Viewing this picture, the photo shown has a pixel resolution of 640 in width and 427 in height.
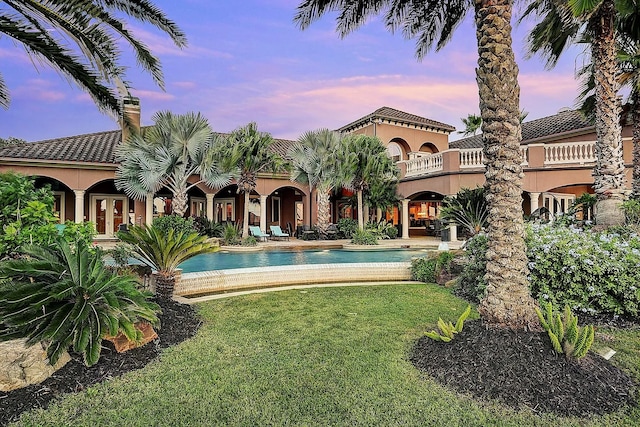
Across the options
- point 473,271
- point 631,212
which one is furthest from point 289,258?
point 631,212

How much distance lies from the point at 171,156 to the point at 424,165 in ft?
44.7

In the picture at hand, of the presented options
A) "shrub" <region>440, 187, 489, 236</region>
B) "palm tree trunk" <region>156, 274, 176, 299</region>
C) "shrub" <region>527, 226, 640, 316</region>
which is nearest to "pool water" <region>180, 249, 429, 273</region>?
"shrub" <region>440, 187, 489, 236</region>

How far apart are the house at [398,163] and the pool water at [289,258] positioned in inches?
211

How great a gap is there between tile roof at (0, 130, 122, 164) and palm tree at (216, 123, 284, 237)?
6.40 metres

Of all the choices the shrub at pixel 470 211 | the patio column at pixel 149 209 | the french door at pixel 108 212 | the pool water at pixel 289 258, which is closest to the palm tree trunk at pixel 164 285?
the pool water at pixel 289 258

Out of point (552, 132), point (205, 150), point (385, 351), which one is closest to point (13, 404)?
point (385, 351)

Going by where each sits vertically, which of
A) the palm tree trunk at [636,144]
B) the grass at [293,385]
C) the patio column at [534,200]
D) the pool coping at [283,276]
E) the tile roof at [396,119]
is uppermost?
the tile roof at [396,119]

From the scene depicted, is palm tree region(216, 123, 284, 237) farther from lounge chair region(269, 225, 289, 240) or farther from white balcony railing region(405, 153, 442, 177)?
white balcony railing region(405, 153, 442, 177)

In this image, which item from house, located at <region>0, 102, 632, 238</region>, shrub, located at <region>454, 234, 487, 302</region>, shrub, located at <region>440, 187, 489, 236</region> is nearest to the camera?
shrub, located at <region>454, 234, 487, 302</region>

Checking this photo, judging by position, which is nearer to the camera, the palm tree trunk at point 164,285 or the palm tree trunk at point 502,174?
the palm tree trunk at point 502,174

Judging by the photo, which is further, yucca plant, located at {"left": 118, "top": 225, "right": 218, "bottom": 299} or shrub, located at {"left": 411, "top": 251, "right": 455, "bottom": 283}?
shrub, located at {"left": 411, "top": 251, "right": 455, "bottom": 283}

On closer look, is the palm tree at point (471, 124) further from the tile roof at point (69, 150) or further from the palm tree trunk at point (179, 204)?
the tile roof at point (69, 150)

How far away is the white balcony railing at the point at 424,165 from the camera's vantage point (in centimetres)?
1983

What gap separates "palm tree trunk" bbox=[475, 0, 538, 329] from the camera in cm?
434
